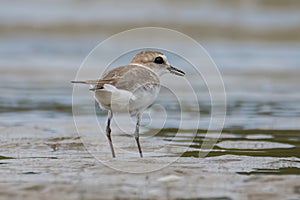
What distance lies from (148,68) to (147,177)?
1535 mm

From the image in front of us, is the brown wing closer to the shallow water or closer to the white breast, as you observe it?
the white breast

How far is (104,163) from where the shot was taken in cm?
793

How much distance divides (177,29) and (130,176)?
1565cm

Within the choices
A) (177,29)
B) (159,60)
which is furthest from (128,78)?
(177,29)

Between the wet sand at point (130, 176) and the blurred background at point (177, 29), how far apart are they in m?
1.41

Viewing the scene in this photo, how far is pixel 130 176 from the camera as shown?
727 cm

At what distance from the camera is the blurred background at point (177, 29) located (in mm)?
12648

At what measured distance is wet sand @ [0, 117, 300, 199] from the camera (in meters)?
6.63

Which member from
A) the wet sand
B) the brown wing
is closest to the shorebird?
the brown wing

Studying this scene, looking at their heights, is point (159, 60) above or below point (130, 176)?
above

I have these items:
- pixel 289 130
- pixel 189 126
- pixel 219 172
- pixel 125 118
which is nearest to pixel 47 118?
pixel 125 118

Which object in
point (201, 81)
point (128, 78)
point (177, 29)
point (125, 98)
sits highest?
point (177, 29)

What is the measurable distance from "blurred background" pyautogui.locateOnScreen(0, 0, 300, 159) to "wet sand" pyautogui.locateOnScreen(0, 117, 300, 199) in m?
1.41

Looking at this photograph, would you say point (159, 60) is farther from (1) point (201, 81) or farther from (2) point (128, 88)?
(1) point (201, 81)
